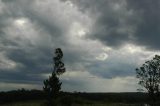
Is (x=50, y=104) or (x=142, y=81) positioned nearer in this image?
(x=50, y=104)

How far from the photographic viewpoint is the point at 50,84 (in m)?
94.0

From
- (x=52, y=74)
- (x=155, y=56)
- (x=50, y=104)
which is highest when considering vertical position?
(x=155, y=56)

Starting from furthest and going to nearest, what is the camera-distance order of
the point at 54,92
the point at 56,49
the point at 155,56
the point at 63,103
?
the point at 63,103 → the point at 155,56 → the point at 56,49 → the point at 54,92

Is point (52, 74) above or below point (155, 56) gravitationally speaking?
below

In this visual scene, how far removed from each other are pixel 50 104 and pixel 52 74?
8.48 meters

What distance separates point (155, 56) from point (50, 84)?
36.6m

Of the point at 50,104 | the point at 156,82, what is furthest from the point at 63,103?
the point at 156,82

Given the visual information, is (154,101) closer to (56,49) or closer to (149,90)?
(149,90)

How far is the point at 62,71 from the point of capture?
318ft

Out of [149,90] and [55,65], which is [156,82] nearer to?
[149,90]

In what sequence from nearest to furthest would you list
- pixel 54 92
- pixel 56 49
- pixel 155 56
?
1. pixel 54 92
2. pixel 56 49
3. pixel 155 56

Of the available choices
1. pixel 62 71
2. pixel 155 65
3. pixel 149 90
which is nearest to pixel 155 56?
pixel 155 65

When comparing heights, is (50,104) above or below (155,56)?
below

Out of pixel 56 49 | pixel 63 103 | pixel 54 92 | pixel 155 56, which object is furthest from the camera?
pixel 63 103
